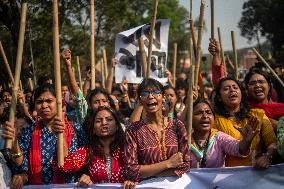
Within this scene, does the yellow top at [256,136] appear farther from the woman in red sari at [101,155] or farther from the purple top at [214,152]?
the woman in red sari at [101,155]

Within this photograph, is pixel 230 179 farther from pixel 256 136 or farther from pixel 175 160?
pixel 175 160

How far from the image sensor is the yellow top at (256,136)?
12.8ft

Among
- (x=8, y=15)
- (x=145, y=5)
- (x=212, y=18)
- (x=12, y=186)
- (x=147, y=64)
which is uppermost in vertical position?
(x=145, y=5)

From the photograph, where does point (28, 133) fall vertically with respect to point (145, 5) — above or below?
below

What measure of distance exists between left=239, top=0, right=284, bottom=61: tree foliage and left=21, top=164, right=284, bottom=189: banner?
33235 mm

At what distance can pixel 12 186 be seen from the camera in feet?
12.1

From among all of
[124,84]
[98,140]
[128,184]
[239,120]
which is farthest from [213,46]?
[124,84]

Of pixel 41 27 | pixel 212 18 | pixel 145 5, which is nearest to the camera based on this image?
pixel 212 18

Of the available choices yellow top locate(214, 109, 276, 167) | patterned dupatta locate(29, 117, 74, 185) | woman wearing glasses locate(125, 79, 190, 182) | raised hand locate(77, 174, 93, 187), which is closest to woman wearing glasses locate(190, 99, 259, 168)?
yellow top locate(214, 109, 276, 167)

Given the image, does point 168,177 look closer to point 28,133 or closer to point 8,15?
point 28,133

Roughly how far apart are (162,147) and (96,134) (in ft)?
1.88

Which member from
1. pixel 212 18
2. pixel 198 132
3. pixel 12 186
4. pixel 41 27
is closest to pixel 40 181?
pixel 12 186

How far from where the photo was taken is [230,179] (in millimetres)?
3895

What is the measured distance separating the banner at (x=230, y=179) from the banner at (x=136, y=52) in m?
2.90
